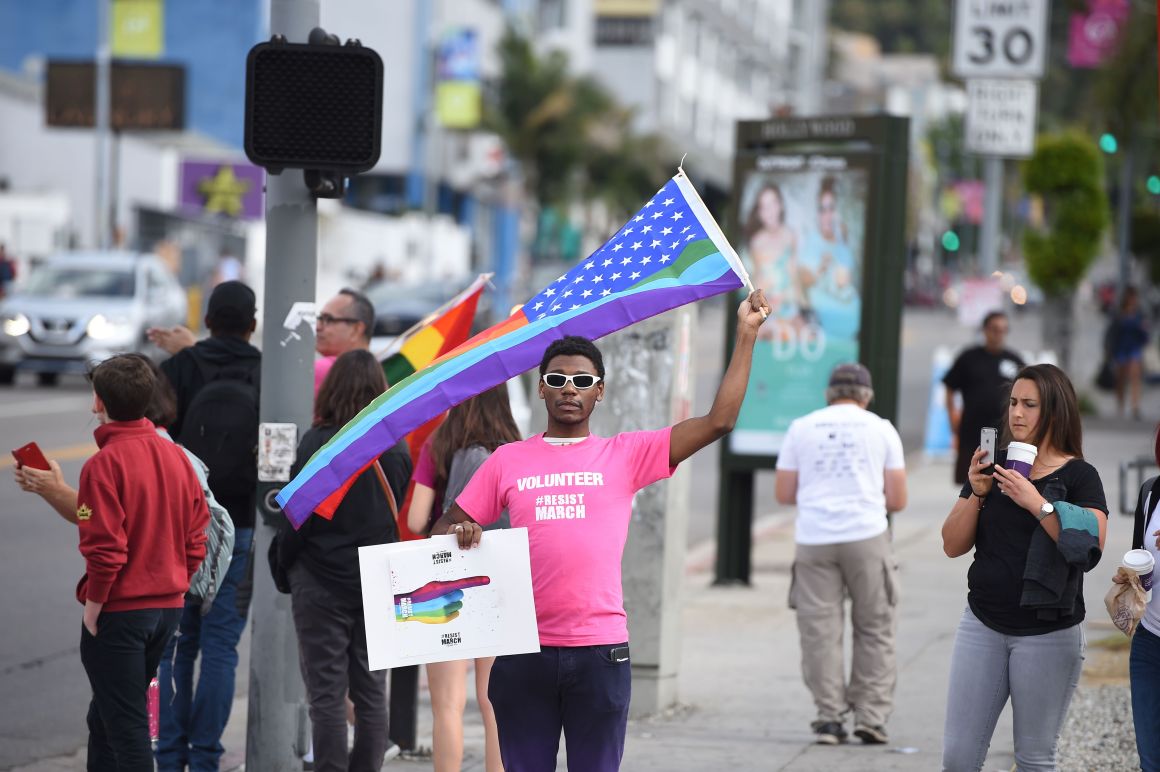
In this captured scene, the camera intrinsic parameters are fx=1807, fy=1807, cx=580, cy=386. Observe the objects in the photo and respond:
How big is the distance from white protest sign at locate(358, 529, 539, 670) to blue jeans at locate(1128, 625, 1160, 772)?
2.04m

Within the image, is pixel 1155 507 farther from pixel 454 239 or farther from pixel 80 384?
pixel 454 239

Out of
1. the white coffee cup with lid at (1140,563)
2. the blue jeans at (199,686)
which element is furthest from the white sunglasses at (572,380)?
the blue jeans at (199,686)

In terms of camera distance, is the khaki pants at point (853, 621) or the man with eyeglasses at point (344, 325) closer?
the man with eyeglasses at point (344, 325)

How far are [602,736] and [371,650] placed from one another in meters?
0.75

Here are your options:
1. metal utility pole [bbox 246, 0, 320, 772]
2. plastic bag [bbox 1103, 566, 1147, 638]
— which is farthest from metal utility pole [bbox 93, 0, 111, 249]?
plastic bag [bbox 1103, 566, 1147, 638]

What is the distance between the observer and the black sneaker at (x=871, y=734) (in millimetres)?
8711

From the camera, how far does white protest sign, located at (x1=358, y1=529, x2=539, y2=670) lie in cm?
541

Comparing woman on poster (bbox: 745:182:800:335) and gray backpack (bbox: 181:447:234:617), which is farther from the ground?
woman on poster (bbox: 745:182:800:335)

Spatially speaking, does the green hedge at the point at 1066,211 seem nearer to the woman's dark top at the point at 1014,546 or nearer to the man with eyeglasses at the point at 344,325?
the man with eyeglasses at the point at 344,325

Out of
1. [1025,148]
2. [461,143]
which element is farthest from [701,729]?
[461,143]

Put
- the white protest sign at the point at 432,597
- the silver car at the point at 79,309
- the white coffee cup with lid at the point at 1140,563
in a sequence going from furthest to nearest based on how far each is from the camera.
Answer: the silver car at the point at 79,309, the white coffee cup with lid at the point at 1140,563, the white protest sign at the point at 432,597

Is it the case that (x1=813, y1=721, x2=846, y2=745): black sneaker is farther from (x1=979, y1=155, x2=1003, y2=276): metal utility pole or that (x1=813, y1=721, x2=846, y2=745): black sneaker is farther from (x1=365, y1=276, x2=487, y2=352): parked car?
(x1=365, y1=276, x2=487, y2=352): parked car

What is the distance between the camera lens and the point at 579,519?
210 inches

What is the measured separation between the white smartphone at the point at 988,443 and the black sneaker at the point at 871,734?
126 inches
